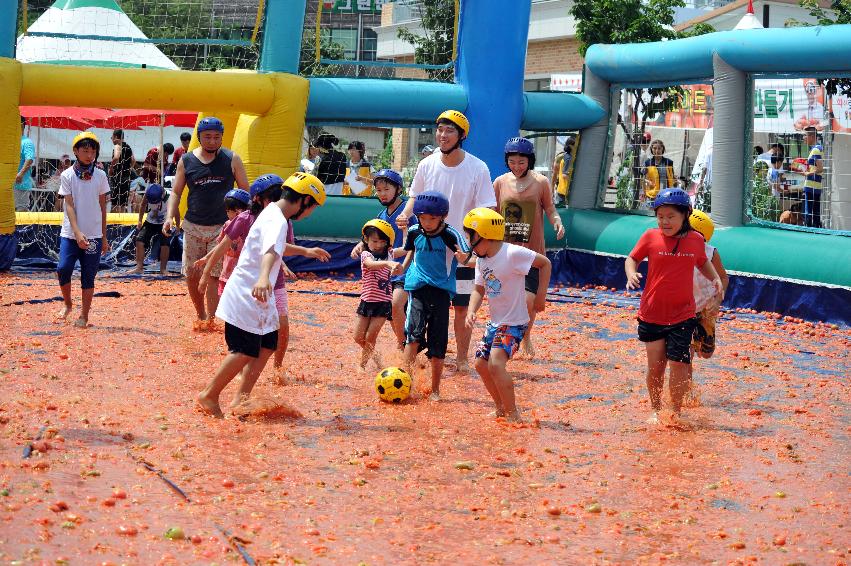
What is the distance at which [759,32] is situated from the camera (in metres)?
14.8

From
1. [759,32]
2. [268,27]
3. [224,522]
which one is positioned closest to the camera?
[224,522]

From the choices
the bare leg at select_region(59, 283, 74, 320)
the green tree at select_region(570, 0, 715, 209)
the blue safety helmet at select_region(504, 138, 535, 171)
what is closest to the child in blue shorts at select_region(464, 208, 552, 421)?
the blue safety helmet at select_region(504, 138, 535, 171)

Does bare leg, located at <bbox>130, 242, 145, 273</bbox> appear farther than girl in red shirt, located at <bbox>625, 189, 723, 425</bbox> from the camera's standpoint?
Yes

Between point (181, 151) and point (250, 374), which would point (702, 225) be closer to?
point (250, 374)

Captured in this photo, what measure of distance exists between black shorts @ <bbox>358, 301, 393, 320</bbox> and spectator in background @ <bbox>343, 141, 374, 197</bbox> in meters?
9.25

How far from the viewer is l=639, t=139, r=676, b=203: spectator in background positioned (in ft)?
56.7

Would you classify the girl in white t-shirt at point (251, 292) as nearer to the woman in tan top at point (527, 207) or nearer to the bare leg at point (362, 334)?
the bare leg at point (362, 334)

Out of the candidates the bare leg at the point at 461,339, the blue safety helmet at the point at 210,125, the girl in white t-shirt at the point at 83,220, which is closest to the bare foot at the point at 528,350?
the bare leg at the point at 461,339

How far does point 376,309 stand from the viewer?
374 inches

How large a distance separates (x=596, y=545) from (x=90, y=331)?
22.7ft

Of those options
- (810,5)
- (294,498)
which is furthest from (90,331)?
(810,5)

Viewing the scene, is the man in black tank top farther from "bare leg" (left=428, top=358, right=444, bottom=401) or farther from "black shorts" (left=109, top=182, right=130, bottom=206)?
"black shorts" (left=109, top=182, right=130, bottom=206)

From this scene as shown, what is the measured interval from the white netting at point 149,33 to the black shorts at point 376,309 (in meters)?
7.36

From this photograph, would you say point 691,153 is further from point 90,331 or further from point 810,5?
point 90,331
